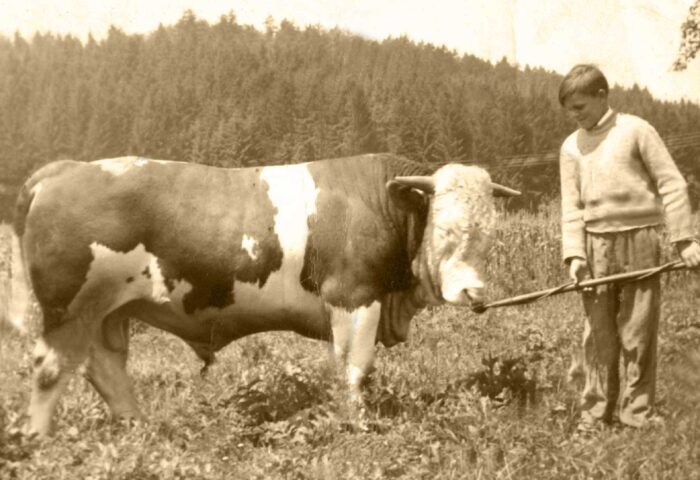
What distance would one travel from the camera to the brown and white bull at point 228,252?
557 cm

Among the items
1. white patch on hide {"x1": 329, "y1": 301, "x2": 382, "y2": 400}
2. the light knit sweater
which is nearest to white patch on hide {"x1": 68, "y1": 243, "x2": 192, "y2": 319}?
white patch on hide {"x1": 329, "y1": 301, "x2": 382, "y2": 400}

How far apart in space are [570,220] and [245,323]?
7.60 feet

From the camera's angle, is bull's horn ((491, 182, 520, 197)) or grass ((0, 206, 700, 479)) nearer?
grass ((0, 206, 700, 479))

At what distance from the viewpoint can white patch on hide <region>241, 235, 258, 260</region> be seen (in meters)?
5.76

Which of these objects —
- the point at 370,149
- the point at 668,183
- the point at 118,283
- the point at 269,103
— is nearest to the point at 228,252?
the point at 118,283

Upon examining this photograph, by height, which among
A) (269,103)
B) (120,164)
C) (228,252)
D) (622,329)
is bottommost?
(622,329)

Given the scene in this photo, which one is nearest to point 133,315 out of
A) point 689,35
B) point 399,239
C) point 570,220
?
point 399,239

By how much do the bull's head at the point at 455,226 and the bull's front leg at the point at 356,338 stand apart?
52 cm

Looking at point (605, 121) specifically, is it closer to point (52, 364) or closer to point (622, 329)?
point (622, 329)

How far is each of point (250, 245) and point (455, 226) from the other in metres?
1.41

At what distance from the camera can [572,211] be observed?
569 cm

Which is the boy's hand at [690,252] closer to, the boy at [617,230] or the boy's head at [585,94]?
the boy at [617,230]

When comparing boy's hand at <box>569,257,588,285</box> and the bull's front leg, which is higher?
boy's hand at <box>569,257,588,285</box>

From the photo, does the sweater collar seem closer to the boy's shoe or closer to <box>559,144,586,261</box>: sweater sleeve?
<box>559,144,586,261</box>: sweater sleeve
